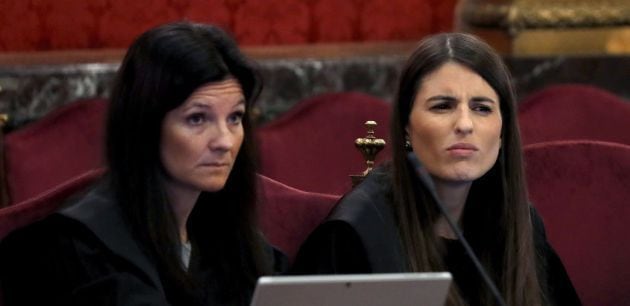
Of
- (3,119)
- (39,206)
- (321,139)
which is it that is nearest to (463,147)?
(39,206)

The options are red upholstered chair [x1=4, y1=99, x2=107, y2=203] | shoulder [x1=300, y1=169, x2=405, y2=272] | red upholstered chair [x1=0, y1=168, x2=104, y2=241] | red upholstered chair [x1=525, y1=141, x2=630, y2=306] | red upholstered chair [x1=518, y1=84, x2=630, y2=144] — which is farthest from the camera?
red upholstered chair [x1=518, y1=84, x2=630, y2=144]

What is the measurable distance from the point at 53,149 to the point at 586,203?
1781 millimetres

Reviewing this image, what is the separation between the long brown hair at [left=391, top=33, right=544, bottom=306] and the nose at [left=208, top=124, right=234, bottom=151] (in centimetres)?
49

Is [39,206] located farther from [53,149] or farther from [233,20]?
[233,20]

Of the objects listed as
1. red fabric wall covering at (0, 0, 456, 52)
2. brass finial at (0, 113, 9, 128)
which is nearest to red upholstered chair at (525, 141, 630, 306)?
brass finial at (0, 113, 9, 128)

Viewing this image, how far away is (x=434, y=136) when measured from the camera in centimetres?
332

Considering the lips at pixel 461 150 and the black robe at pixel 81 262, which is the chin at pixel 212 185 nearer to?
the black robe at pixel 81 262

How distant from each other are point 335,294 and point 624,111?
2884 mm

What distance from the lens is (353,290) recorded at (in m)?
2.57

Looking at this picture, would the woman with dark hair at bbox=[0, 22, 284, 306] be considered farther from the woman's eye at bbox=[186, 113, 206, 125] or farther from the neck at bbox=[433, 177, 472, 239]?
the neck at bbox=[433, 177, 472, 239]

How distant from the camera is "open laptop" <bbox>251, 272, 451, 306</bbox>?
8.24 ft

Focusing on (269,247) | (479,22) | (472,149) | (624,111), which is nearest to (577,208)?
(472,149)

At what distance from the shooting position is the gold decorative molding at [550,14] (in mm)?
6180

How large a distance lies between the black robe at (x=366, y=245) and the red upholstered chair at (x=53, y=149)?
61.6 inches
